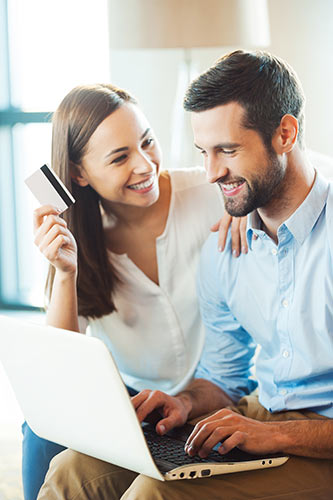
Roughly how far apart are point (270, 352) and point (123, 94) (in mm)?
732

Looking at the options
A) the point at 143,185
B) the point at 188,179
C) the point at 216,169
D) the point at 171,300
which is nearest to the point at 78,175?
the point at 143,185

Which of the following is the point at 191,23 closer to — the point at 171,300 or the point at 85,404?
the point at 171,300

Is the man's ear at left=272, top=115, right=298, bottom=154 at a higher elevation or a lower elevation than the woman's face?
higher

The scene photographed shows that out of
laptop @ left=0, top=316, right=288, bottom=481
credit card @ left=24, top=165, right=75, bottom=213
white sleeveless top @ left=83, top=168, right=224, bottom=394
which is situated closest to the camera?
laptop @ left=0, top=316, right=288, bottom=481

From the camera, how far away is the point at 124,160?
69.4 inches

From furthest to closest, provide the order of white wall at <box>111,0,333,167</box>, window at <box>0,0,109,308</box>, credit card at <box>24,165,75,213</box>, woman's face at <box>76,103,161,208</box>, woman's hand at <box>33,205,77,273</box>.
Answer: window at <box>0,0,109,308</box> < white wall at <box>111,0,333,167</box> < woman's face at <box>76,103,161,208</box> < woman's hand at <box>33,205,77,273</box> < credit card at <box>24,165,75,213</box>

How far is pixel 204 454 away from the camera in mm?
1287

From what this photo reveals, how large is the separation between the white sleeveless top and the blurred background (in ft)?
1.19

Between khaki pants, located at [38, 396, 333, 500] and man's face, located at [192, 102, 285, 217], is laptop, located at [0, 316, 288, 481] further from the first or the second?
man's face, located at [192, 102, 285, 217]

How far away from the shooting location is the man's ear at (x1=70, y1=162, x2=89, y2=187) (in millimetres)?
1834

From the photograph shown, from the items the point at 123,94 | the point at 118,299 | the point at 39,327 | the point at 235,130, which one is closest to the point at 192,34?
the point at 123,94

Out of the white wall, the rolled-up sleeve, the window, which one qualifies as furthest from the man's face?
the window

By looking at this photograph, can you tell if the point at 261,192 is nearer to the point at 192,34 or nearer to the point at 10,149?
the point at 192,34

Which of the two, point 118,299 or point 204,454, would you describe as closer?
point 204,454
